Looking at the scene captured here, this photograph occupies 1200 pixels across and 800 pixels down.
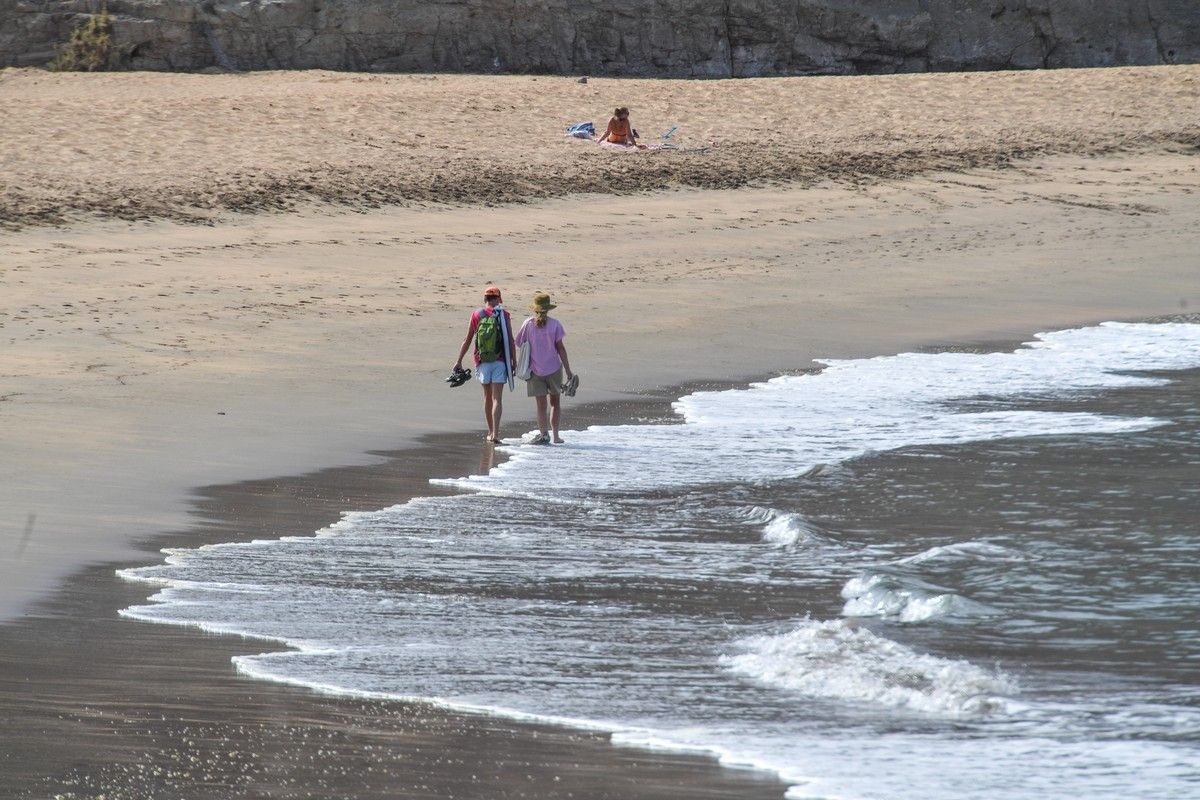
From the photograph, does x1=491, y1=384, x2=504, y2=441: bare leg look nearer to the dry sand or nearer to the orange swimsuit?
the dry sand

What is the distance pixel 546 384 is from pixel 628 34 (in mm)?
18807

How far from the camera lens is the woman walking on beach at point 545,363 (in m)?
11.0

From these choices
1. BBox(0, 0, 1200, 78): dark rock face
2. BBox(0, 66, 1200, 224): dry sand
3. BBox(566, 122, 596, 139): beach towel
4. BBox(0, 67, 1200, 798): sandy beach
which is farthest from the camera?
BBox(0, 0, 1200, 78): dark rock face

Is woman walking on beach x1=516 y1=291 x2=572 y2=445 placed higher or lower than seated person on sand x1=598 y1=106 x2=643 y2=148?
lower

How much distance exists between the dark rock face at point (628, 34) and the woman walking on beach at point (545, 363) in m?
17.2

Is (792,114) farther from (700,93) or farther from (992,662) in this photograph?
(992,662)

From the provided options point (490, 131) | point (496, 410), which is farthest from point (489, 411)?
point (490, 131)

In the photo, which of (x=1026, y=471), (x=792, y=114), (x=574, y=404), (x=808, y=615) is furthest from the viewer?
(x=792, y=114)

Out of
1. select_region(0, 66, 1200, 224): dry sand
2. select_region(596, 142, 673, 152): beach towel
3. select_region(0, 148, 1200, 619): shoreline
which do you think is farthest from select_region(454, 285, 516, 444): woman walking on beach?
select_region(596, 142, 673, 152): beach towel

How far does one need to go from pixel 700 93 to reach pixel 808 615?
18.9 m

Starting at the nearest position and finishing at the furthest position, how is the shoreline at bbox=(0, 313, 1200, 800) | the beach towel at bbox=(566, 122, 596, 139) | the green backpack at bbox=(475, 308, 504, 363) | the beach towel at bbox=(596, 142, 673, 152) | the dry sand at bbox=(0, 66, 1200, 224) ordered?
the shoreline at bbox=(0, 313, 1200, 800) → the green backpack at bbox=(475, 308, 504, 363) → the dry sand at bbox=(0, 66, 1200, 224) → the beach towel at bbox=(596, 142, 673, 152) → the beach towel at bbox=(566, 122, 596, 139)

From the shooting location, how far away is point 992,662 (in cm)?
645

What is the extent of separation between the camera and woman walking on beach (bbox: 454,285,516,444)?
11.0 meters

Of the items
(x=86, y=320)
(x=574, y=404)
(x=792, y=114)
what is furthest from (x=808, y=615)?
(x=792, y=114)
